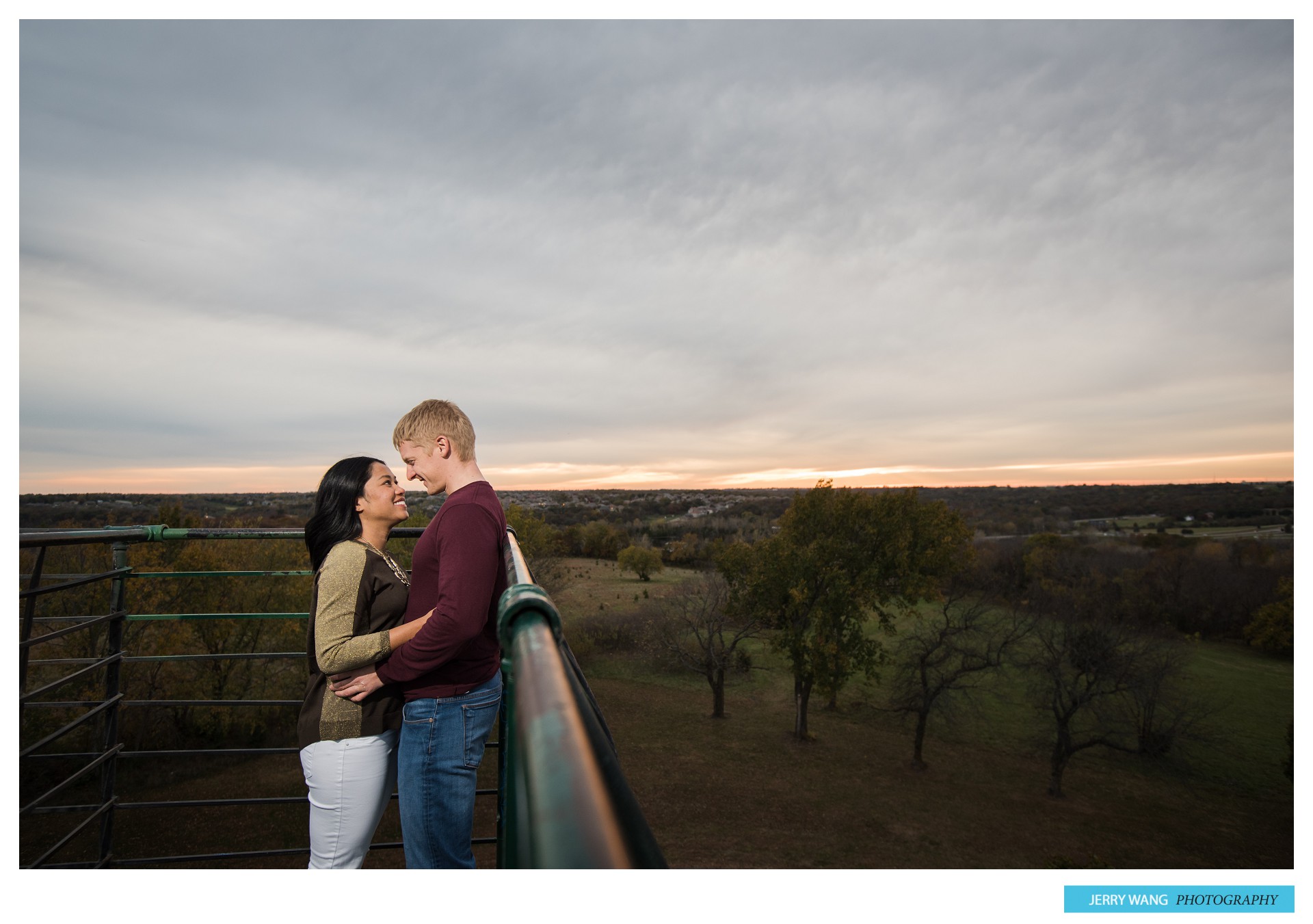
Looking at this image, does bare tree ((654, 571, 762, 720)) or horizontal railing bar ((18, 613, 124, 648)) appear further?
bare tree ((654, 571, 762, 720))

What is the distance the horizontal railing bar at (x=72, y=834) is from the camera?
2191 mm

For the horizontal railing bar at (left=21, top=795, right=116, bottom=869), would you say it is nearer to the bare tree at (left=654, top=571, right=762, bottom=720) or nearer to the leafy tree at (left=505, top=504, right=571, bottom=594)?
the leafy tree at (left=505, top=504, right=571, bottom=594)

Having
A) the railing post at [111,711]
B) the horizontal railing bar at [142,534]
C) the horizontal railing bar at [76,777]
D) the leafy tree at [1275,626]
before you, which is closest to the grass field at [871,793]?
the leafy tree at [1275,626]

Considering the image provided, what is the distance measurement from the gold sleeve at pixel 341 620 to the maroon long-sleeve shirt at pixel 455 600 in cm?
7

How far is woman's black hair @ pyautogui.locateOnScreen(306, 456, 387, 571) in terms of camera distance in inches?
76.0

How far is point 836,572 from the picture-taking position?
28203mm

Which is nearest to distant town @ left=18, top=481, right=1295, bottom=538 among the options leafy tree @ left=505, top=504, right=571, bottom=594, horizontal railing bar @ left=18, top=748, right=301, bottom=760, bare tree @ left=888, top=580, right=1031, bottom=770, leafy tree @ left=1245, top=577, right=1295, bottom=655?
leafy tree @ left=505, top=504, right=571, bottom=594

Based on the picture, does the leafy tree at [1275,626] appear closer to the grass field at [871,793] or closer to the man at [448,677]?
the grass field at [871,793]

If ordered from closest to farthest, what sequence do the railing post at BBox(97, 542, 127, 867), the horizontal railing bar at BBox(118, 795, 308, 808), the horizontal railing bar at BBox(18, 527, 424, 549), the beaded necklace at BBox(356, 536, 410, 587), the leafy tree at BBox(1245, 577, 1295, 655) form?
the beaded necklace at BBox(356, 536, 410, 587)
the horizontal railing bar at BBox(18, 527, 424, 549)
the horizontal railing bar at BBox(118, 795, 308, 808)
the railing post at BBox(97, 542, 127, 867)
the leafy tree at BBox(1245, 577, 1295, 655)

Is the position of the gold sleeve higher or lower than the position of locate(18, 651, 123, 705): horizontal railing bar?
higher

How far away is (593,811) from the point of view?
51 centimetres

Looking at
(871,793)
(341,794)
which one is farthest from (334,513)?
(871,793)

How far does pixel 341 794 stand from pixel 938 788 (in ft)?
100

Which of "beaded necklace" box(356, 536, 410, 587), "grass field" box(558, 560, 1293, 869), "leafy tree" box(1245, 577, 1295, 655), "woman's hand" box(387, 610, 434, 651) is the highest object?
"beaded necklace" box(356, 536, 410, 587)
